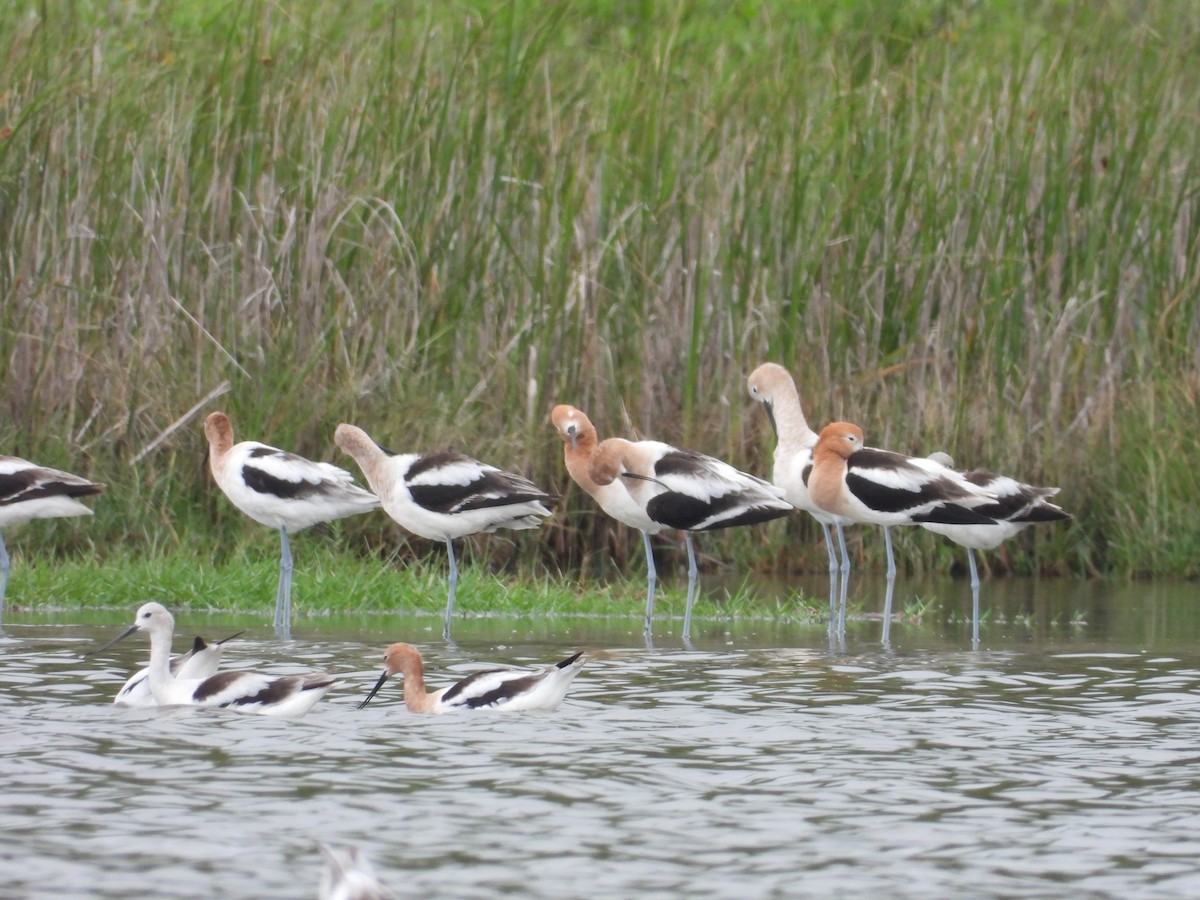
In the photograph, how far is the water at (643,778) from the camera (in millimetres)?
5473

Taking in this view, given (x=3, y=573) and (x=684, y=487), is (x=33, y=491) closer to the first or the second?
(x=3, y=573)

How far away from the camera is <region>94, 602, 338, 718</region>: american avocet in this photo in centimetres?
770

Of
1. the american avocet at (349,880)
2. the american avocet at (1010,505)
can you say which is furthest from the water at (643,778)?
the american avocet at (1010,505)

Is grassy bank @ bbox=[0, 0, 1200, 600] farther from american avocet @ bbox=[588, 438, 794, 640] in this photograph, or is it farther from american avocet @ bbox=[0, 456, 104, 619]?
american avocet @ bbox=[588, 438, 794, 640]

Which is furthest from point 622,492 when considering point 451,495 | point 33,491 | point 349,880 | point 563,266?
point 349,880

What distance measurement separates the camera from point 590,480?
37.4 ft

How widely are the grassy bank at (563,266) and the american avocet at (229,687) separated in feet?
12.8

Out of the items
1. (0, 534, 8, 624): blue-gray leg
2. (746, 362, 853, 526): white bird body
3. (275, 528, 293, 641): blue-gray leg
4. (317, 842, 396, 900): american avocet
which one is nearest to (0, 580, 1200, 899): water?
(275, 528, 293, 641): blue-gray leg

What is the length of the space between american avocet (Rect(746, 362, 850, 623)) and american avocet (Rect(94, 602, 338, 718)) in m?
4.10

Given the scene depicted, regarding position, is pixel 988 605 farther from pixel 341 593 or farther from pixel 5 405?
pixel 5 405

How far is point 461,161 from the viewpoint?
13352mm

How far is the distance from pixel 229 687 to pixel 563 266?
561 cm

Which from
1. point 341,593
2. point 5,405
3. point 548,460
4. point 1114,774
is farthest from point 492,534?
point 1114,774

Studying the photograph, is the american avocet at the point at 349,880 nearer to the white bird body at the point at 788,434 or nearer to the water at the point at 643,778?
the water at the point at 643,778
